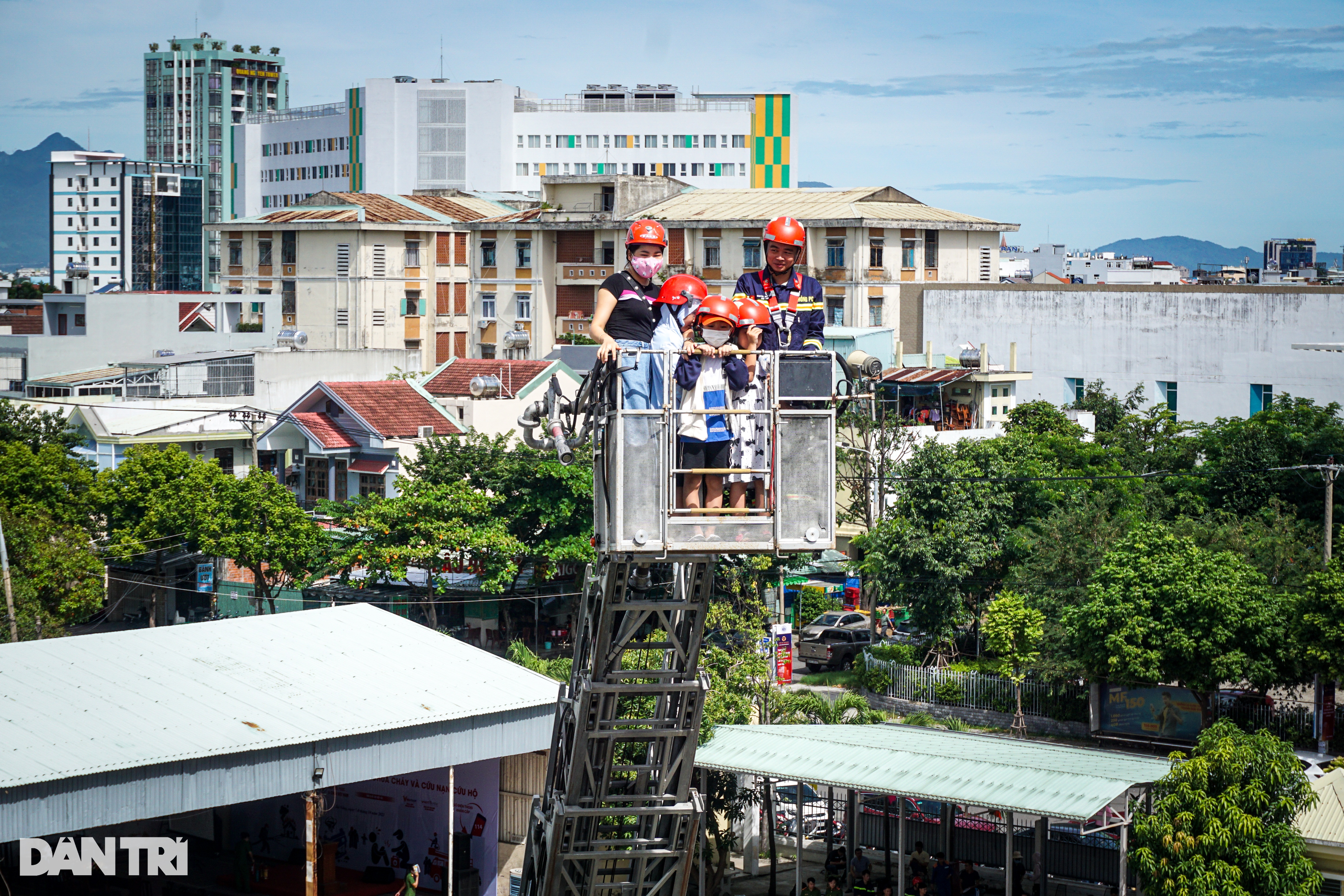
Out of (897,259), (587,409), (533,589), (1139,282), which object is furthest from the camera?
(1139,282)

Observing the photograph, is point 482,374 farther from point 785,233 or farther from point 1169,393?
point 785,233

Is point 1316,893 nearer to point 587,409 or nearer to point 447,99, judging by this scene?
point 587,409

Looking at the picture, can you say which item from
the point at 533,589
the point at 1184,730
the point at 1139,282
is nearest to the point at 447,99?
the point at 1139,282

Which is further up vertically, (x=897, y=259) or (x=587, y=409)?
(x=897, y=259)

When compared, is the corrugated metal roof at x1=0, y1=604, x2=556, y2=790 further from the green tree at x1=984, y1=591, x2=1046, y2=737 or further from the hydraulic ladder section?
the green tree at x1=984, y1=591, x2=1046, y2=737

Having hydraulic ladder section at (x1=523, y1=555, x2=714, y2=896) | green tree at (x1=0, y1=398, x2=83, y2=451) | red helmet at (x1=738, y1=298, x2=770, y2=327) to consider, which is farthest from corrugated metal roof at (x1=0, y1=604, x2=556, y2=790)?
green tree at (x1=0, y1=398, x2=83, y2=451)

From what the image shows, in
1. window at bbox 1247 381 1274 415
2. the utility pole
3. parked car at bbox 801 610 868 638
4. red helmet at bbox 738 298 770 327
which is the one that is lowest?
parked car at bbox 801 610 868 638

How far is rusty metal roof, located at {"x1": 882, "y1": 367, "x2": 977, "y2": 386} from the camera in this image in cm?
6334

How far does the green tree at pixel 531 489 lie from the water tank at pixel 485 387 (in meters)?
9.34

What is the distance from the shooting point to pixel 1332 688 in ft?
110

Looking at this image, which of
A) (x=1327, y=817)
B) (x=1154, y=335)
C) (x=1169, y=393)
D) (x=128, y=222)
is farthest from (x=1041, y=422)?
(x=128, y=222)

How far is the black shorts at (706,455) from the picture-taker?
1248cm

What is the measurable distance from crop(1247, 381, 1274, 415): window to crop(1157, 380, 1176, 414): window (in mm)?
3509

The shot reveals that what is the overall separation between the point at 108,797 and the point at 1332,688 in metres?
24.5
